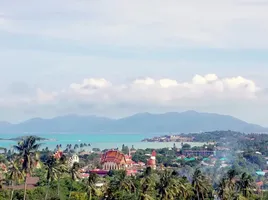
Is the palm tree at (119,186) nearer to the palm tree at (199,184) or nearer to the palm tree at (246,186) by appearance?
the palm tree at (199,184)

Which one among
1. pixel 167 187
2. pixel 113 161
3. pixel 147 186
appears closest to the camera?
pixel 167 187

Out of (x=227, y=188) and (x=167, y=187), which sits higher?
(x=167, y=187)

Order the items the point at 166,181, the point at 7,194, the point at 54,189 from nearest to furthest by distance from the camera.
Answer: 1. the point at 166,181
2. the point at 7,194
3. the point at 54,189

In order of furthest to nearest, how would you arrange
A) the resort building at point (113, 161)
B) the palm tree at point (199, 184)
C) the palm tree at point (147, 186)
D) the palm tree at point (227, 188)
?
the resort building at point (113, 161) < the palm tree at point (199, 184) < the palm tree at point (227, 188) < the palm tree at point (147, 186)

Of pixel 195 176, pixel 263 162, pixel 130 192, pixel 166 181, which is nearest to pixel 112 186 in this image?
pixel 130 192

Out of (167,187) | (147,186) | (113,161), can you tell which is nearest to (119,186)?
(147,186)

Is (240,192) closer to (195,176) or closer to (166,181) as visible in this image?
(195,176)

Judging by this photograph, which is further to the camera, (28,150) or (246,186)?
(246,186)

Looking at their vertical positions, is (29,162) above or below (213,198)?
above

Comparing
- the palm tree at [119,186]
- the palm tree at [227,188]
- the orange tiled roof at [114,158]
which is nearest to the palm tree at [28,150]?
the palm tree at [119,186]

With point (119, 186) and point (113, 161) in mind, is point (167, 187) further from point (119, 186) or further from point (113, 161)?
point (113, 161)

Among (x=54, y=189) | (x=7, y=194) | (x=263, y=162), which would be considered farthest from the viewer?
(x=263, y=162)
